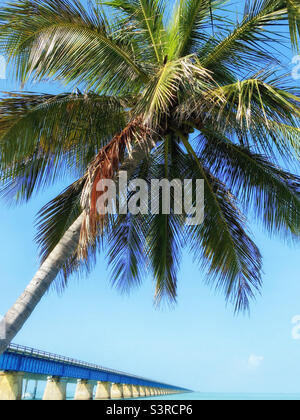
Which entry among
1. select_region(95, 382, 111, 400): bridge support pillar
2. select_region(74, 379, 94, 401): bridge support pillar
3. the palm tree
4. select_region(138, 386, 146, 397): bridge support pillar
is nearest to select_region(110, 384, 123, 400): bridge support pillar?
select_region(95, 382, 111, 400): bridge support pillar

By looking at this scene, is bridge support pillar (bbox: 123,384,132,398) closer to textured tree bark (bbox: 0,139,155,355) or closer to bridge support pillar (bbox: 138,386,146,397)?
bridge support pillar (bbox: 138,386,146,397)

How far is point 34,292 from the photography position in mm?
4828

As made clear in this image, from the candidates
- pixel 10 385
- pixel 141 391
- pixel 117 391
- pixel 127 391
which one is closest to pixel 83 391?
pixel 117 391

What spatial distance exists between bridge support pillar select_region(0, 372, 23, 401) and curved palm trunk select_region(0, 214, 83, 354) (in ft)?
70.2

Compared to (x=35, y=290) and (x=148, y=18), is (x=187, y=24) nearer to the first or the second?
(x=148, y=18)

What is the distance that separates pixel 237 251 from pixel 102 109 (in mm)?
4133

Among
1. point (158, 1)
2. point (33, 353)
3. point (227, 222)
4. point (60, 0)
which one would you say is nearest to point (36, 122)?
point (60, 0)

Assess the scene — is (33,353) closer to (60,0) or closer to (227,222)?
(227,222)

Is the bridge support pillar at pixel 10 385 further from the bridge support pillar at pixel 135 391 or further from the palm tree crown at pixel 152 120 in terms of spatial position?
the bridge support pillar at pixel 135 391

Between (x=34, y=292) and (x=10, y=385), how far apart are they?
21599mm

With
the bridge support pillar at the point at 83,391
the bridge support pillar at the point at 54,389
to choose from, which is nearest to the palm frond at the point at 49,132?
the bridge support pillar at the point at 54,389

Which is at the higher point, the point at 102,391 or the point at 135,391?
the point at 102,391

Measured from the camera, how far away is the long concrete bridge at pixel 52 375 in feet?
75.0

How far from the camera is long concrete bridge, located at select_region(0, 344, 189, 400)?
22875 millimetres
